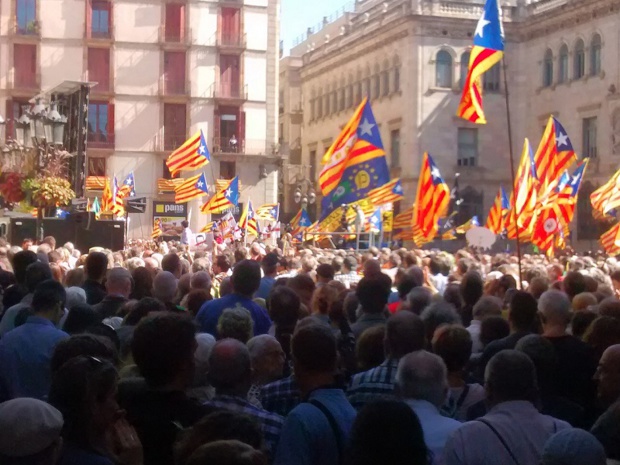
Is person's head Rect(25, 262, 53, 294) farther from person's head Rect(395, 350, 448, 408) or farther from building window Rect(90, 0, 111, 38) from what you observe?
building window Rect(90, 0, 111, 38)

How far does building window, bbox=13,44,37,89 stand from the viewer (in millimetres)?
49281

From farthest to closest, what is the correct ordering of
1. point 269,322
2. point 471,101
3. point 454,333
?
1. point 471,101
2. point 269,322
3. point 454,333

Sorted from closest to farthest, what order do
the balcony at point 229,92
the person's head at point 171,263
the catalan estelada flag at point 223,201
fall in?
the person's head at point 171,263
the catalan estelada flag at point 223,201
the balcony at point 229,92

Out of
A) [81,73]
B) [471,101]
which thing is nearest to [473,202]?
[81,73]

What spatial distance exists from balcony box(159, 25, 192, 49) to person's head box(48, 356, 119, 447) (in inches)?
1851

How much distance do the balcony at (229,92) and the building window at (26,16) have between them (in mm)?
7873

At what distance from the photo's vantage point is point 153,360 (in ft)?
16.4

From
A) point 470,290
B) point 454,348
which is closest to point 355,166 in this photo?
point 470,290

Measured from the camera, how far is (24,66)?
49.5 metres

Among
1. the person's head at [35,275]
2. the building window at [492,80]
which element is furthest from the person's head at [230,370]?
the building window at [492,80]

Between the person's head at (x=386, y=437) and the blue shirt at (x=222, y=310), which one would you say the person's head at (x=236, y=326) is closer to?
the blue shirt at (x=222, y=310)

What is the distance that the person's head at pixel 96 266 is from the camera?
31.6 feet

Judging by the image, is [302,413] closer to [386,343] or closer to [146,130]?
[386,343]

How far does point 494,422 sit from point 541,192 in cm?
2070
